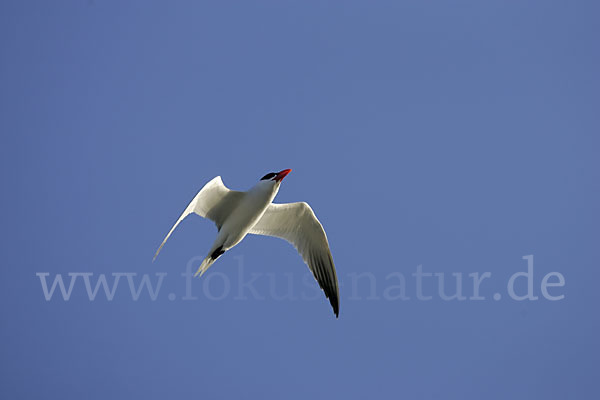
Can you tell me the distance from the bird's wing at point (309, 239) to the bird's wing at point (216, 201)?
2.17 ft

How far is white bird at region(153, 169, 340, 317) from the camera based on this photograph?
26.2ft

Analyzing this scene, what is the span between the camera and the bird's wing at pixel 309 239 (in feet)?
28.8

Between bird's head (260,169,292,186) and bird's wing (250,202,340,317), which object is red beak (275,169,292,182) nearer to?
bird's head (260,169,292,186)

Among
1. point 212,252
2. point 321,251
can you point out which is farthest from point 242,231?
point 321,251

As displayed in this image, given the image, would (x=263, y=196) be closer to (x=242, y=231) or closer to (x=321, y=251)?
(x=242, y=231)

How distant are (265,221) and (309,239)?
0.72 meters

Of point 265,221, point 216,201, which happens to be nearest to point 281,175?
point 216,201

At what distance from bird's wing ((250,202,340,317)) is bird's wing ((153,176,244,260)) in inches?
26.1

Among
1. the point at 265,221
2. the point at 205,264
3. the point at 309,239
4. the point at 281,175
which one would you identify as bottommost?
the point at 205,264

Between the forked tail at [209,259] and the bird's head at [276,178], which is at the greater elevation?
the bird's head at [276,178]

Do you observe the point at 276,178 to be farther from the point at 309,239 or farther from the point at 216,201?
the point at 309,239

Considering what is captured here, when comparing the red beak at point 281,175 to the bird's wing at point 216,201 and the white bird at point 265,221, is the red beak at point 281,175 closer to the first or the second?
the white bird at point 265,221

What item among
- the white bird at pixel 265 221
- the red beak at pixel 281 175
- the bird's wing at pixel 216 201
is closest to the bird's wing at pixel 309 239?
the white bird at pixel 265 221

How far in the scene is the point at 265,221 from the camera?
8.85m
